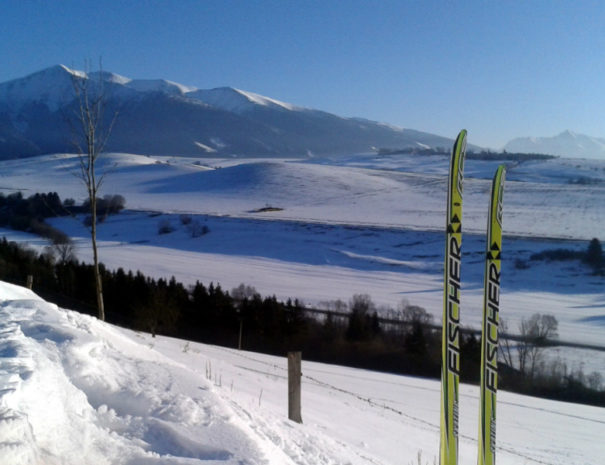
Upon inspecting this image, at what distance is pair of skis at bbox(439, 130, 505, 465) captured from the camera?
13.5ft

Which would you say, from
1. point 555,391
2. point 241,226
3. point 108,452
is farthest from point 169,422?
point 241,226

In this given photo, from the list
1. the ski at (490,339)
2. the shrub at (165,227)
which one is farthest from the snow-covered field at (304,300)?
the ski at (490,339)

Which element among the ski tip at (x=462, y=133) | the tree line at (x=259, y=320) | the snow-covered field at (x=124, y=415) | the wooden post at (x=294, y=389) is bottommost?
the tree line at (x=259, y=320)

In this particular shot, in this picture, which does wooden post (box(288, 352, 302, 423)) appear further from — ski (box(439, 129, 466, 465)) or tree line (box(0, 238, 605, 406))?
tree line (box(0, 238, 605, 406))

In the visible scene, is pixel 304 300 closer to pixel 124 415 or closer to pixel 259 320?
pixel 259 320

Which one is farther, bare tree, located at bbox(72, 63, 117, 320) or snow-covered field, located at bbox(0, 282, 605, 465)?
bare tree, located at bbox(72, 63, 117, 320)

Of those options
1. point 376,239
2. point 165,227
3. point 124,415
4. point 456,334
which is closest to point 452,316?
point 456,334

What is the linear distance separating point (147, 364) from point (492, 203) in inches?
120

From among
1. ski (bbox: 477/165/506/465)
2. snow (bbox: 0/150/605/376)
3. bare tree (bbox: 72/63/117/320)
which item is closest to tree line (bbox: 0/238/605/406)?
snow (bbox: 0/150/605/376)

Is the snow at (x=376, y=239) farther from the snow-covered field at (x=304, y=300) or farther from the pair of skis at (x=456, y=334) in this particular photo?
the pair of skis at (x=456, y=334)

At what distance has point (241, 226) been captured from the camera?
42.4 m

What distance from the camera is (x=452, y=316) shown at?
416cm

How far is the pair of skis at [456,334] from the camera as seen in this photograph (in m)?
4.11

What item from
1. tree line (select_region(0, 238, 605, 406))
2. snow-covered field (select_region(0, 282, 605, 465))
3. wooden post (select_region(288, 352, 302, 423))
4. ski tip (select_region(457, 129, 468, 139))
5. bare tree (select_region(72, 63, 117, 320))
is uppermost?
bare tree (select_region(72, 63, 117, 320))
